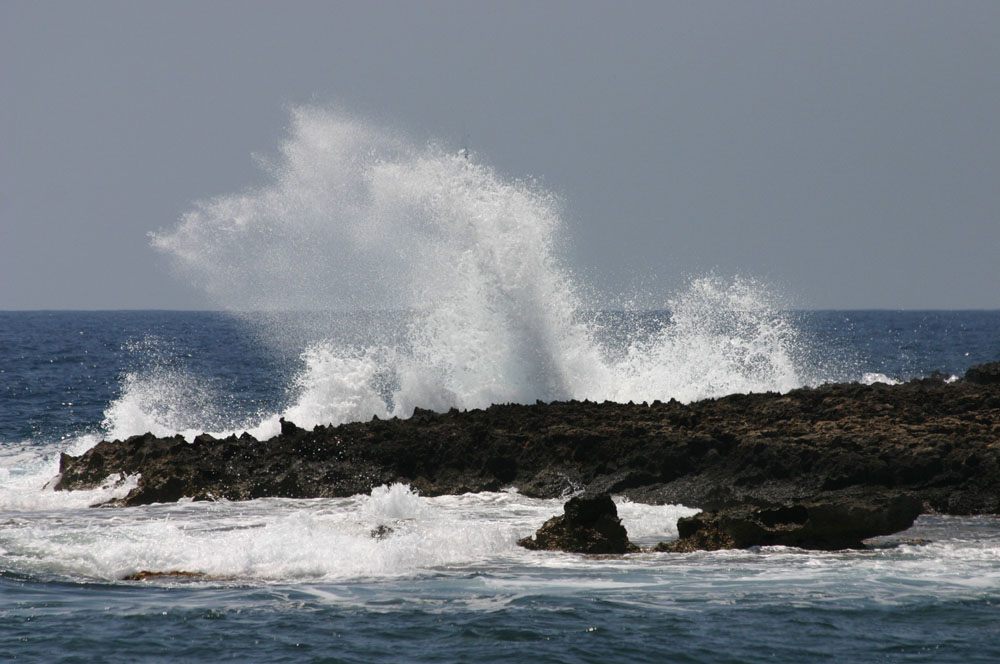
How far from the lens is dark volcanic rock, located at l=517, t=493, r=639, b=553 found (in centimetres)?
1235

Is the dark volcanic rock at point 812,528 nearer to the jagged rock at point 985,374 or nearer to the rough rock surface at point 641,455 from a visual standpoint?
the rough rock surface at point 641,455

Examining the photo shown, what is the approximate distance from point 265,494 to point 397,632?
777 cm

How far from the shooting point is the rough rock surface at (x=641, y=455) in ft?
48.4

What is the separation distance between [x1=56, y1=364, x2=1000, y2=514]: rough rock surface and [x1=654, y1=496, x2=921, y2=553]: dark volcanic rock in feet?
2.64

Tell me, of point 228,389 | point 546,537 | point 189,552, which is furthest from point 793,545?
point 228,389

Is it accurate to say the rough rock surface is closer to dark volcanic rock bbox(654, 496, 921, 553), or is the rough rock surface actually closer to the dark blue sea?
the dark blue sea

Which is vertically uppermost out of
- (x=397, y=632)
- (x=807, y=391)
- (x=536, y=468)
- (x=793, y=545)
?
(x=807, y=391)

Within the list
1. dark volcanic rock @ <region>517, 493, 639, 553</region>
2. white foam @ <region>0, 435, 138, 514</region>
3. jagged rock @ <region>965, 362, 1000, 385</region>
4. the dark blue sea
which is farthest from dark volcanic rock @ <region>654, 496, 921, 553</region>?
jagged rock @ <region>965, 362, 1000, 385</region>

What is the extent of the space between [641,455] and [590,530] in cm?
390

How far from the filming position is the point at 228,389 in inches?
1587

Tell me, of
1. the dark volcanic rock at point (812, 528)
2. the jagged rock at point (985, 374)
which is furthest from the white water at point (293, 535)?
the jagged rock at point (985, 374)

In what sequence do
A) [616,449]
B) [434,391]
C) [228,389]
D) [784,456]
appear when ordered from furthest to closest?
[228,389]
[434,391]
[616,449]
[784,456]

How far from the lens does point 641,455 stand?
16.2m

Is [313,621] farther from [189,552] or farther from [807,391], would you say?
[807,391]
